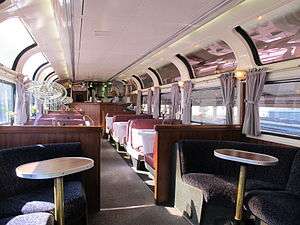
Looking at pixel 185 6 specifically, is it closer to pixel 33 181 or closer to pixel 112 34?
pixel 112 34

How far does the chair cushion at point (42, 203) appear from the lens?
2434 mm

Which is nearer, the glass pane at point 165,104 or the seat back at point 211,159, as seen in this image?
the seat back at point 211,159

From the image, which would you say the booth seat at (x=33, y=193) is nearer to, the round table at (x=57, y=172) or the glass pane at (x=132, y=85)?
the round table at (x=57, y=172)

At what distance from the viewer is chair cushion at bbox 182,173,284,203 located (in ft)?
10.1

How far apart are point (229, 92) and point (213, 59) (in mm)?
1404

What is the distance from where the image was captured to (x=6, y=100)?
7.30 m

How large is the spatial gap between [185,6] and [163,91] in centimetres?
622

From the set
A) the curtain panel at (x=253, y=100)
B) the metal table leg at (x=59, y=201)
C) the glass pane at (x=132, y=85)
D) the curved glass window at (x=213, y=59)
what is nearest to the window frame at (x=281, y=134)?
the curtain panel at (x=253, y=100)

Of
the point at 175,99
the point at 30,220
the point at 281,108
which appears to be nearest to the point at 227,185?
the point at 281,108

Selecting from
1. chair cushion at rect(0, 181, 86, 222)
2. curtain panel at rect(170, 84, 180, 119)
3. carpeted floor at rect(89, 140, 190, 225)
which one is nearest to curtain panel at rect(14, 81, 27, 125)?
carpeted floor at rect(89, 140, 190, 225)

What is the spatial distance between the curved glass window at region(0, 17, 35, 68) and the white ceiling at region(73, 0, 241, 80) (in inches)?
44.7

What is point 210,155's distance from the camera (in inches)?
149

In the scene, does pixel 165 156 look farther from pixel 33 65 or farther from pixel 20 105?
pixel 33 65

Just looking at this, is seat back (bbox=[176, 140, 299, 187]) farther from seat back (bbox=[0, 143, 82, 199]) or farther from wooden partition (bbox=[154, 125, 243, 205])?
seat back (bbox=[0, 143, 82, 199])
